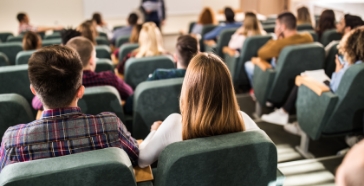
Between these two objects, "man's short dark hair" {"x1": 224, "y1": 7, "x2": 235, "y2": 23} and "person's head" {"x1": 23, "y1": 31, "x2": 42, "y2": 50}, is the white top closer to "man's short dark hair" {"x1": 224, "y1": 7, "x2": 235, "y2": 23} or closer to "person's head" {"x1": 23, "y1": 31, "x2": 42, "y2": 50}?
"person's head" {"x1": 23, "y1": 31, "x2": 42, "y2": 50}

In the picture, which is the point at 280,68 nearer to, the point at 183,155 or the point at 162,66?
the point at 162,66

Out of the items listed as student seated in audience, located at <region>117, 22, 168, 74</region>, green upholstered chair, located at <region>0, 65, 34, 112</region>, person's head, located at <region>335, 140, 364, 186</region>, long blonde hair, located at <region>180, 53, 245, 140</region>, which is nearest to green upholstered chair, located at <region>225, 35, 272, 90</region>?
student seated in audience, located at <region>117, 22, 168, 74</region>

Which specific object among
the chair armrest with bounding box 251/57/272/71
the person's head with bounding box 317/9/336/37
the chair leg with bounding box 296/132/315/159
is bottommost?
the chair leg with bounding box 296/132/315/159

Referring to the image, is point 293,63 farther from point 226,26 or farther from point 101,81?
point 226,26

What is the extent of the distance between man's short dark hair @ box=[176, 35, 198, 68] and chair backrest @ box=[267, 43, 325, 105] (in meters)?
0.84

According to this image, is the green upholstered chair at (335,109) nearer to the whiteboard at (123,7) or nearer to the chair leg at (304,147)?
the chair leg at (304,147)

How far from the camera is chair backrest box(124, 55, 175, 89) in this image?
2.72m

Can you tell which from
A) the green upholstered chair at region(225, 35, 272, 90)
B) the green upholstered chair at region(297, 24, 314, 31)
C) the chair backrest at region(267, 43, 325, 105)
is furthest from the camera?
the green upholstered chair at region(297, 24, 314, 31)

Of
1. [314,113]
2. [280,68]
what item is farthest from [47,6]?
[314,113]

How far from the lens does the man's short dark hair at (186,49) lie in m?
2.43

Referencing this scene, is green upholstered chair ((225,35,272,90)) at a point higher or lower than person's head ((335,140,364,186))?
lower

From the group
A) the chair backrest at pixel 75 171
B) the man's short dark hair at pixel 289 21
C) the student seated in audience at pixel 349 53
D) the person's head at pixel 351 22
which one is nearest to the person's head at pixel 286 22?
the man's short dark hair at pixel 289 21

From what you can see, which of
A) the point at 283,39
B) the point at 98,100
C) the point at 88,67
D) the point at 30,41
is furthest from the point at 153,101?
the point at 30,41

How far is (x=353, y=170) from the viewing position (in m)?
0.65
